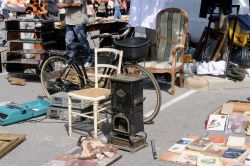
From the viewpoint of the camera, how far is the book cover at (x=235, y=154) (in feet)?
16.0

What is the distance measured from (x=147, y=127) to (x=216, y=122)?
0.95 m

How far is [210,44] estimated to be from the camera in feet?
30.7

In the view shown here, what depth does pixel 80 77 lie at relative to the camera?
6859mm

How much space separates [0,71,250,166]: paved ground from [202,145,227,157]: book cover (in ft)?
1.71

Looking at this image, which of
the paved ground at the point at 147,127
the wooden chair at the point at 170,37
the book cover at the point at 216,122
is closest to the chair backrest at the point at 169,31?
the wooden chair at the point at 170,37

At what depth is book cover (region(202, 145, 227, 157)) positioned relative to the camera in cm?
501

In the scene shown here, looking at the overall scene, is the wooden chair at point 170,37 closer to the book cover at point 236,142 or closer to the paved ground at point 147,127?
the paved ground at point 147,127

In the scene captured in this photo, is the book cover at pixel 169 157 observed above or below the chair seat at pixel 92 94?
below

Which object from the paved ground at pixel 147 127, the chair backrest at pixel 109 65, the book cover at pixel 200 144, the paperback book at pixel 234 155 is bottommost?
the paved ground at pixel 147 127

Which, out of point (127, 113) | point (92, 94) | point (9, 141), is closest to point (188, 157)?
point (127, 113)

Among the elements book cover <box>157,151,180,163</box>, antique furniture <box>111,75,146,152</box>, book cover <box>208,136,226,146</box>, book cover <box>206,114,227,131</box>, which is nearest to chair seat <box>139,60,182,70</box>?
book cover <box>206,114,227,131</box>

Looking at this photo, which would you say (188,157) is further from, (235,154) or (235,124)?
(235,124)

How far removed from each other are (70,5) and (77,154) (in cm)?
420

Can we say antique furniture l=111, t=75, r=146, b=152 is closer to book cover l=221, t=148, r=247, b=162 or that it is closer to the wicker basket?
the wicker basket
